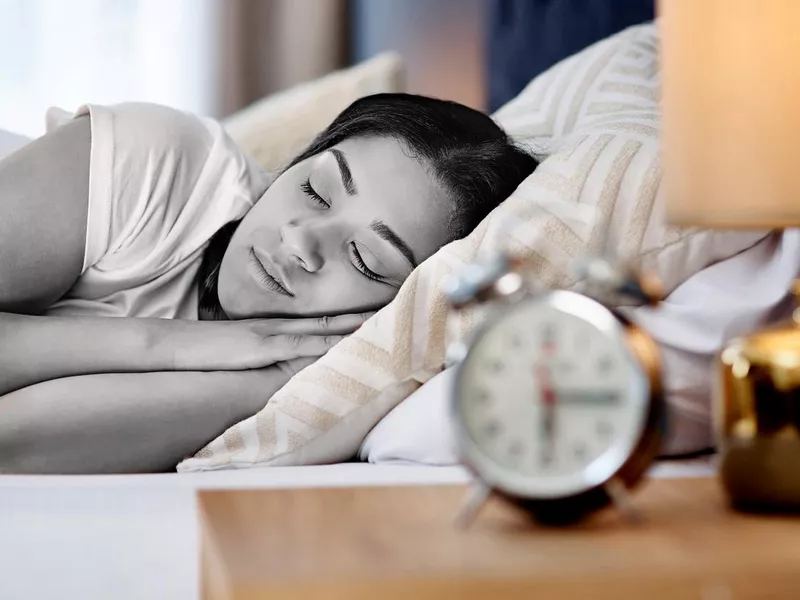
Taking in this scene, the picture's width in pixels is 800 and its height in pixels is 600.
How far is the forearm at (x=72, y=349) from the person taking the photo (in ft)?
4.34

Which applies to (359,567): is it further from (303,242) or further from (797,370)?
(303,242)

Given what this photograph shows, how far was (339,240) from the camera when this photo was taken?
54.7 inches

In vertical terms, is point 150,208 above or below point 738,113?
below

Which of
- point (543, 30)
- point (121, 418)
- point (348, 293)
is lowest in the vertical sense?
point (121, 418)

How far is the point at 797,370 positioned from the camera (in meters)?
0.84

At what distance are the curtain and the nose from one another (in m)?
0.77

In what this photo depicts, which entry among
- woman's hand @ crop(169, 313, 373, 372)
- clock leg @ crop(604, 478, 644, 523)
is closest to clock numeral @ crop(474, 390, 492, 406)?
clock leg @ crop(604, 478, 644, 523)

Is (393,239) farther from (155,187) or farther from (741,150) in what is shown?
(741,150)

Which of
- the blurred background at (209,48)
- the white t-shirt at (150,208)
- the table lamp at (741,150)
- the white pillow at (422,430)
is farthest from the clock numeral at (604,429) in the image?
the blurred background at (209,48)

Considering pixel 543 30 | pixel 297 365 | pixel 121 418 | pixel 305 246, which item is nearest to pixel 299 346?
pixel 297 365

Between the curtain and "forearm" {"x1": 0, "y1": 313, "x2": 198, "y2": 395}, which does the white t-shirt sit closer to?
"forearm" {"x1": 0, "y1": 313, "x2": 198, "y2": 395}

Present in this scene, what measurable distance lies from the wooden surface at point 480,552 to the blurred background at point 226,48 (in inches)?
48.3

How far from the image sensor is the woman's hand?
1346 millimetres

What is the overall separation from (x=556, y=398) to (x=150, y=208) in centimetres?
79
